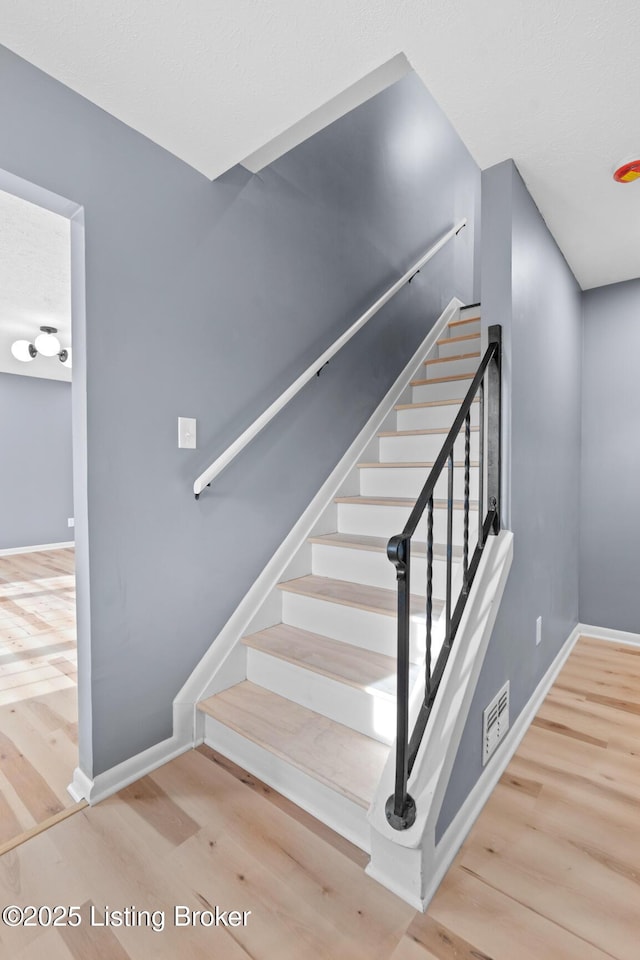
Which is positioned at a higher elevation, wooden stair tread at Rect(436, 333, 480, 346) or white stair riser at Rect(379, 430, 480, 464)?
wooden stair tread at Rect(436, 333, 480, 346)

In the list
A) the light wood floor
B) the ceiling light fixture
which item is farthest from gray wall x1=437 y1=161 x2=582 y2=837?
the ceiling light fixture

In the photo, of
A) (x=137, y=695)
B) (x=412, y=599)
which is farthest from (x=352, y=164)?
(x=137, y=695)

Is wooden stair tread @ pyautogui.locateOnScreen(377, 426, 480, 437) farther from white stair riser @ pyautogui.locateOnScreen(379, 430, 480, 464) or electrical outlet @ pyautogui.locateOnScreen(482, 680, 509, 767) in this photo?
electrical outlet @ pyautogui.locateOnScreen(482, 680, 509, 767)

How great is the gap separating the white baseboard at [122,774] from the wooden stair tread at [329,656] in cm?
46

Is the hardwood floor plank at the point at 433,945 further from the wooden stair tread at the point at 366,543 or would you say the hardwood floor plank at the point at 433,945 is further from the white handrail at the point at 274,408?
the white handrail at the point at 274,408

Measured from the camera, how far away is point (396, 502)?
86.2 inches

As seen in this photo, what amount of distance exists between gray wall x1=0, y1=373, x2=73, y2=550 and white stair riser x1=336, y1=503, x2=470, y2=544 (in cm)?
521

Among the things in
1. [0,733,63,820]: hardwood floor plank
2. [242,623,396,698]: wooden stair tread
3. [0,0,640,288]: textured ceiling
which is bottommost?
[0,733,63,820]: hardwood floor plank

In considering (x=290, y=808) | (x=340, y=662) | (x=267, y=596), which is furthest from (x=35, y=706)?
(x=340, y=662)

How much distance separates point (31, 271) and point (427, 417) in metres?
2.75

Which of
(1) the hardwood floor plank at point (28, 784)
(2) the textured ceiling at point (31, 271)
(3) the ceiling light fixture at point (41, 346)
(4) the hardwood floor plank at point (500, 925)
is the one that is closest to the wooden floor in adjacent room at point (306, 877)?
(4) the hardwood floor plank at point (500, 925)

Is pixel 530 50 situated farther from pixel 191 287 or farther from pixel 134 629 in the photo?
pixel 134 629

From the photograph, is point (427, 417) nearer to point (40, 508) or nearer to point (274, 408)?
point (274, 408)

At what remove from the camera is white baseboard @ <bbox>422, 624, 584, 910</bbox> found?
1208 millimetres
